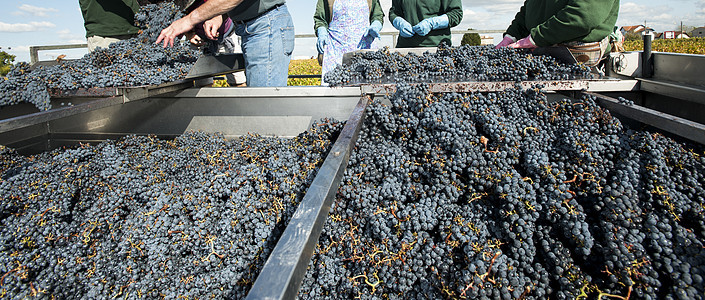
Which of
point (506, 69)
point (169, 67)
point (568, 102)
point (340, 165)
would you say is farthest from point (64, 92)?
point (568, 102)

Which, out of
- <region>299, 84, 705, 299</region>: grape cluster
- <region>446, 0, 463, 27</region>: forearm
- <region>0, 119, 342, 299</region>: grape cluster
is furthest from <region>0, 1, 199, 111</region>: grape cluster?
<region>446, 0, 463, 27</region>: forearm

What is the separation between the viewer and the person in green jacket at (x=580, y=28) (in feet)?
7.42

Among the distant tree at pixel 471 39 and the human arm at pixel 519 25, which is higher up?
the distant tree at pixel 471 39

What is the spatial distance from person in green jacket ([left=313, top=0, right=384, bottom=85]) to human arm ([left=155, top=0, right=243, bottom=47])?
7.02ft

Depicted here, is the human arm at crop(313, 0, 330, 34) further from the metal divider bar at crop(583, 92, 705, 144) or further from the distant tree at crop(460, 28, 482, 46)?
the distant tree at crop(460, 28, 482, 46)

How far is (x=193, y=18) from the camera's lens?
8.07ft

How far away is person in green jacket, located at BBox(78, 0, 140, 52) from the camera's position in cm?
383

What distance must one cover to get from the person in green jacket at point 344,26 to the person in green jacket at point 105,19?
2214 millimetres

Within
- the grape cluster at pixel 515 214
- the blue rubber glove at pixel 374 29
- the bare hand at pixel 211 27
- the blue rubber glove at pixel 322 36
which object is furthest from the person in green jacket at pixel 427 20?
the grape cluster at pixel 515 214

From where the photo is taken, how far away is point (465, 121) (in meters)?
1.57

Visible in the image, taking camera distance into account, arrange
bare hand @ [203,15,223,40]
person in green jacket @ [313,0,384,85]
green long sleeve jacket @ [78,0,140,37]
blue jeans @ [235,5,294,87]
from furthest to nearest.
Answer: person in green jacket @ [313,0,384,85], green long sleeve jacket @ [78,0,140,37], blue jeans @ [235,5,294,87], bare hand @ [203,15,223,40]

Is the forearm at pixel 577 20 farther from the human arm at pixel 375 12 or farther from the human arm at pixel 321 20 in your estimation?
the human arm at pixel 321 20

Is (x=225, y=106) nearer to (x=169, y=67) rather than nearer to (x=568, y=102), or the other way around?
(x=169, y=67)

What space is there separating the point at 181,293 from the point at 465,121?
130 cm
